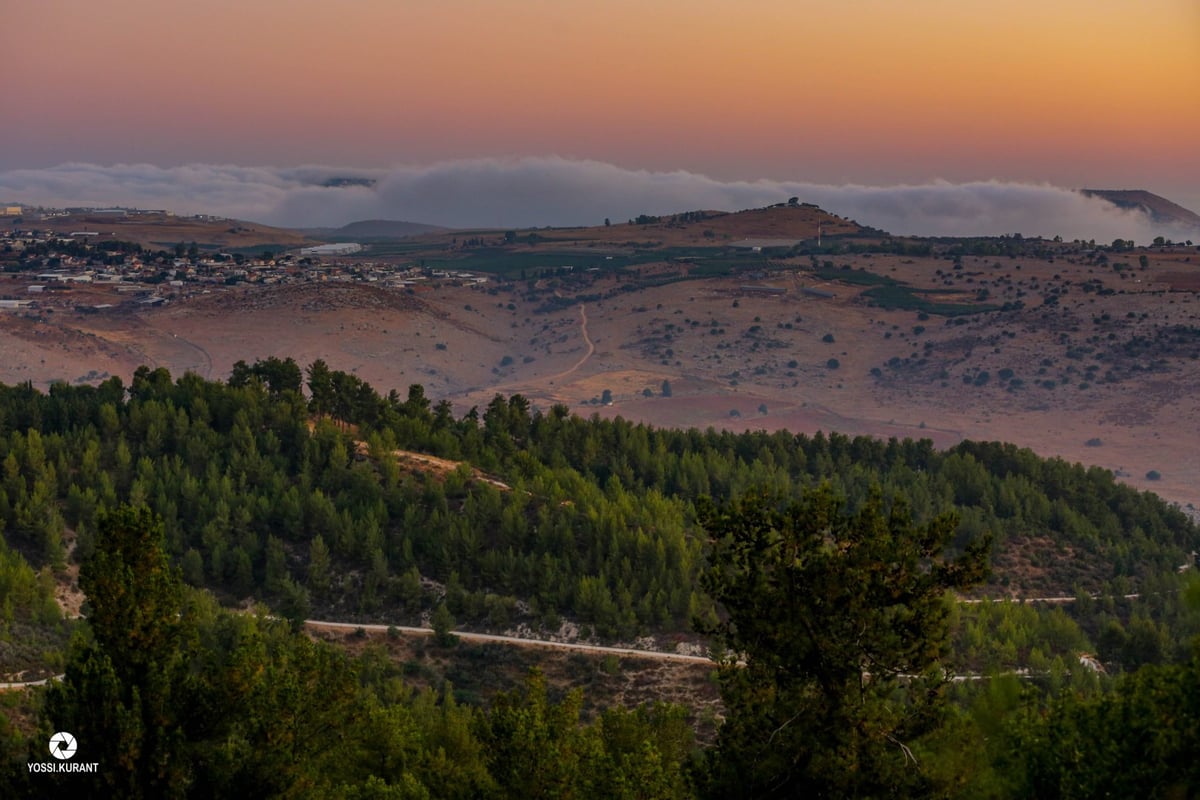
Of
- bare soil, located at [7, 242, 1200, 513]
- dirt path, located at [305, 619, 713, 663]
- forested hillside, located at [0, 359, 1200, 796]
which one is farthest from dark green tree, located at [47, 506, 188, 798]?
bare soil, located at [7, 242, 1200, 513]

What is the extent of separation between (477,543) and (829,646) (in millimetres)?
44231

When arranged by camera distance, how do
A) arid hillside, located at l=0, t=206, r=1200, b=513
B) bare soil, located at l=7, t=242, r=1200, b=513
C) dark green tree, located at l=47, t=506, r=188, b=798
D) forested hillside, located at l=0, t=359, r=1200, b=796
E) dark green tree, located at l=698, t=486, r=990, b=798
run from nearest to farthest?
dark green tree, located at l=698, t=486, r=990, b=798 → dark green tree, located at l=47, t=506, r=188, b=798 → forested hillside, located at l=0, t=359, r=1200, b=796 → bare soil, located at l=7, t=242, r=1200, b=513 → arid hillside, located at l=0, t=206, r=1200, b=513

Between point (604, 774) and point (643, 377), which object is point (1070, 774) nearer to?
point (604, 774)

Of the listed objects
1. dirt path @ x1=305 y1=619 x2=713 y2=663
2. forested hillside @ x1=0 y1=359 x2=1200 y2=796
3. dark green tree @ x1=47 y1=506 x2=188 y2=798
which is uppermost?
dark green tree @ x1=47 y1=506 x2=188 y2=798

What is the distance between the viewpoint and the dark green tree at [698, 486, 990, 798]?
2070 centimetres

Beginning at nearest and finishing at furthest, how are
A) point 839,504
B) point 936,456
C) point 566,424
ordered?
point 839,504
point 566,424
point 936,456

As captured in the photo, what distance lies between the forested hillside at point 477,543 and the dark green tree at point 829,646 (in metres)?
0.12

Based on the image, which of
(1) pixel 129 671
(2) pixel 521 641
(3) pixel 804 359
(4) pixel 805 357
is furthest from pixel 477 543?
(4) pixel 805 357

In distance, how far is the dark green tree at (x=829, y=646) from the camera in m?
20.7

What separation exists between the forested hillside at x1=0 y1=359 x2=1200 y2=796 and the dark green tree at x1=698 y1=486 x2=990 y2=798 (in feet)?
0.41

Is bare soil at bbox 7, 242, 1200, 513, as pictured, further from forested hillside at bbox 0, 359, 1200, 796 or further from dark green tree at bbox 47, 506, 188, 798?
dark green tree at bbox 47, 506, 188, 798

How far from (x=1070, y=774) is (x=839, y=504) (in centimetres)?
620

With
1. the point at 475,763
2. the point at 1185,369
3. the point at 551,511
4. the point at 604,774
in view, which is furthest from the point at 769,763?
the point at 1185,369

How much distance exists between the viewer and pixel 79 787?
22.0 m
